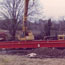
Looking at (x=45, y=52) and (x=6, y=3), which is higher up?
(x=6, y=3)

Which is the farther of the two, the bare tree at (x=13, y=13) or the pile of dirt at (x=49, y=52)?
the bare tree at (x=13, y=13)

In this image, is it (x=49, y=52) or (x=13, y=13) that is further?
(x=13, y=13)

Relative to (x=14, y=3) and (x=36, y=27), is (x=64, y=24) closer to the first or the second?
(x=36, y=27)

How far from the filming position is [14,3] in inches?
1315

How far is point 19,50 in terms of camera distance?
52.5ft

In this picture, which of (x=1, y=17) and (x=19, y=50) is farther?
(x=1, y=17)

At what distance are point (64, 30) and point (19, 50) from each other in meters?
24.9

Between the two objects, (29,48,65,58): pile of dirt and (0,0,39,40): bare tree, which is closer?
(29,48,65,58): pile of dirt

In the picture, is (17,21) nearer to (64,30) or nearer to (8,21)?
(8,21)

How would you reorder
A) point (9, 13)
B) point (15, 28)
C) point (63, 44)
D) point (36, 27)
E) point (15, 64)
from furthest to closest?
point (36, 27), point (9, 13), point (15, 28), point (63, 44), point (15, 64)

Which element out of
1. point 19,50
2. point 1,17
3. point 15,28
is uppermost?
point 1,17

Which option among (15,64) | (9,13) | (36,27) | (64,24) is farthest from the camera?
(64,24)

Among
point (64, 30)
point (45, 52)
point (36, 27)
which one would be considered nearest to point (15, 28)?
point (36, 27)

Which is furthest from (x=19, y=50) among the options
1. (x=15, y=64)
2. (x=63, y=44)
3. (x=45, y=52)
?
(x=15, y=64)
